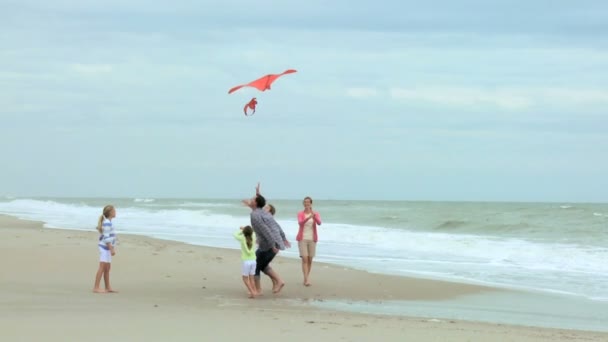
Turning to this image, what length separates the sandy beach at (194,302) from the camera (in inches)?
276

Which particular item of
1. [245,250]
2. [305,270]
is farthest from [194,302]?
[305,270]

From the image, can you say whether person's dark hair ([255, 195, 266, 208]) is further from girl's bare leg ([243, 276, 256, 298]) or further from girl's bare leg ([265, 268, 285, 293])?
girl's bare leg ([243, 276, 256, 298])

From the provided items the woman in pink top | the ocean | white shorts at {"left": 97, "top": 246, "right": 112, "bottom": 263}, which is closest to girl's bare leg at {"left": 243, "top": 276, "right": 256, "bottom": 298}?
the woman in pink top

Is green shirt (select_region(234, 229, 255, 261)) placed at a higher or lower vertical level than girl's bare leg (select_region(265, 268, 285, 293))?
higher

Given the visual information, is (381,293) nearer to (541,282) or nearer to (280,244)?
(280,244)

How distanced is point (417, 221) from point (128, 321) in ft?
95.8

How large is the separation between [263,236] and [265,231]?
0.26 ft

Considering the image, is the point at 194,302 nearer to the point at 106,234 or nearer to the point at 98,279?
the point at 98,279

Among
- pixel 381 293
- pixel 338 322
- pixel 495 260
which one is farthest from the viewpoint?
pixel 495 260

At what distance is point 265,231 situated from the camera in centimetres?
1055

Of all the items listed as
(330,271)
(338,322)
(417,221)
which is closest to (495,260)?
(330,271)

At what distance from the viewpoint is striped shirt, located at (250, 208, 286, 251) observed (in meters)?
10.6

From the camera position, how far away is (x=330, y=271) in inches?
530

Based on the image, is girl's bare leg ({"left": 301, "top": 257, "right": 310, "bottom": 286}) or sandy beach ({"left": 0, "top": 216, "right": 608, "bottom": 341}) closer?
sandy beach ({"left": 0, "top": 216, "right": 608, "bottom": 341})
